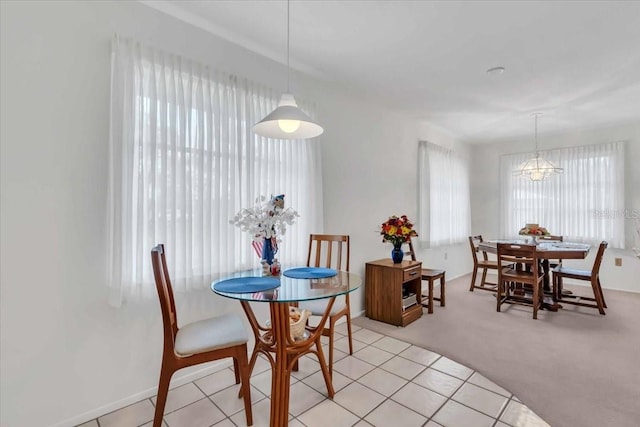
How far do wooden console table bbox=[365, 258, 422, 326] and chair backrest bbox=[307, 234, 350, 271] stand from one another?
849 mm

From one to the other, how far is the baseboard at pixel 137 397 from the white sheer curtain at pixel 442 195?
335cm

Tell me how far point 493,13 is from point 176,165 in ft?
8.07

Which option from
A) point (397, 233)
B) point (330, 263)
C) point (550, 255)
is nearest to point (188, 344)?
point (330, 263)

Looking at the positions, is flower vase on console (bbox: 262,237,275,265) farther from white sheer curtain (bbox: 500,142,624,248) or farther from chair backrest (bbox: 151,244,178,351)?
white sheer curtain (bbox: 500,142,624,248)

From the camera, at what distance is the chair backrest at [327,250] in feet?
8.49

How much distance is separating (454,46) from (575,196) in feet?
13.7

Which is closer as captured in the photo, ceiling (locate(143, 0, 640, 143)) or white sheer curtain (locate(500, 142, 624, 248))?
ceiling (locate(143, 0, 640, 143))

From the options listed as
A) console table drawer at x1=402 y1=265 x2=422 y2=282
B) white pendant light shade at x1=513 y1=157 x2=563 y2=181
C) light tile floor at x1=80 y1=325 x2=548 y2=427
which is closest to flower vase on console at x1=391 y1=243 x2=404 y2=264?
console table drawer at x1=402 y1=265 x2=422 y2=282

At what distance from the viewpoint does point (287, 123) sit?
198 cm

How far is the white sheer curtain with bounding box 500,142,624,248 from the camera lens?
4801mm

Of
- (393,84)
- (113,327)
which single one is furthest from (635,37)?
(113,327)

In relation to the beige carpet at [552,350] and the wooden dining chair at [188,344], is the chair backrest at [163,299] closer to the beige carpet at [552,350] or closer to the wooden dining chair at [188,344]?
→ the wooden dining chair at [188,344]

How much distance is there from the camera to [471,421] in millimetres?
1794

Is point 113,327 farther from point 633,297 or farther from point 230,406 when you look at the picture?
point 633,297
